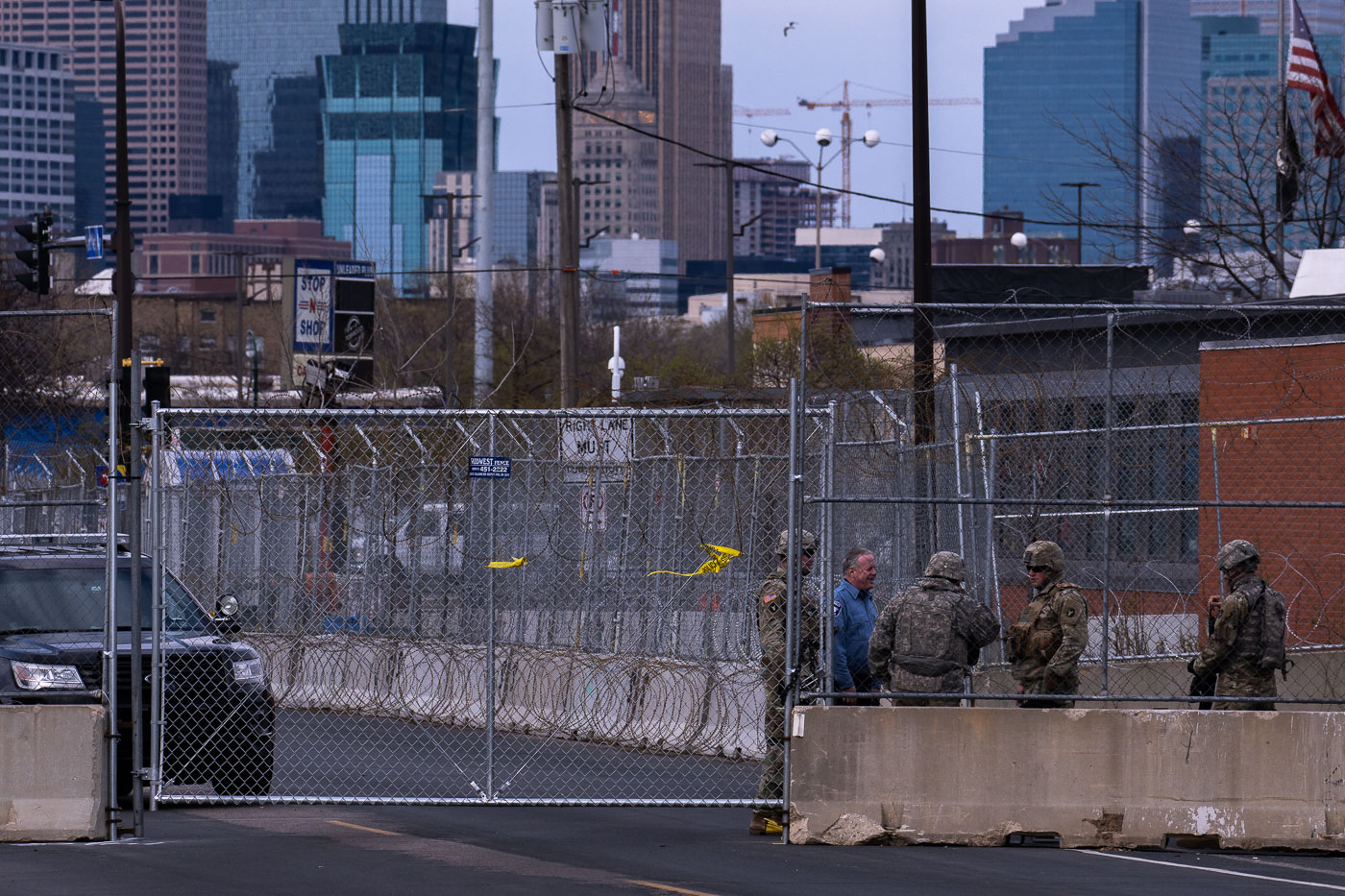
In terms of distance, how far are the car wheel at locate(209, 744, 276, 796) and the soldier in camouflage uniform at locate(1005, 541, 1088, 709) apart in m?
4.85

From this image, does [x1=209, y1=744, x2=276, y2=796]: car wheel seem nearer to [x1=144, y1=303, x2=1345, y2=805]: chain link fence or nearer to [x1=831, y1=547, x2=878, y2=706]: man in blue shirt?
[x1=144, y1=303, x2=1345, y2=805]: chain link fence

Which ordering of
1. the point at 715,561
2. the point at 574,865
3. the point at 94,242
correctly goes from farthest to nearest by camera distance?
the point at 94,242 < the point at 715,561 < the point at 574,865

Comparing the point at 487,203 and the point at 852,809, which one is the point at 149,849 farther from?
the point at 487,203

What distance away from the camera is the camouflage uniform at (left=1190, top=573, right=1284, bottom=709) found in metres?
11.6

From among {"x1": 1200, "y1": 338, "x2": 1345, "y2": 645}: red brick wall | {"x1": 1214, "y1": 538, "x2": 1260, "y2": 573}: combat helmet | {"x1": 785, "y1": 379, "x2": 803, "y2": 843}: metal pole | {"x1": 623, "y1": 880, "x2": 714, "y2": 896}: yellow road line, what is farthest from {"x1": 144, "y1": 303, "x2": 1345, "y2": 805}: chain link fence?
{"x1": 623, "y1": 880, "x2": 714, "y2": 896}: yellow road line

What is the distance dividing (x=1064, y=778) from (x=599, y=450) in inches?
273

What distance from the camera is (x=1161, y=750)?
10.5 m

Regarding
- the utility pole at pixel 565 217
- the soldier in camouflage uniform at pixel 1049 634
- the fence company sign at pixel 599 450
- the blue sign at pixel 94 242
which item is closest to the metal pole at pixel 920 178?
the fence company sign at pixel 599 450

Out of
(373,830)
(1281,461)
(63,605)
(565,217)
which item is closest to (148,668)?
(63,605)

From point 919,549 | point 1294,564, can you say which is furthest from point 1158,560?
point 919,549

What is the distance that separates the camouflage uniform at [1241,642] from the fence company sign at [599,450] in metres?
5.71

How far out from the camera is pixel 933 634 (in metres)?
10.9

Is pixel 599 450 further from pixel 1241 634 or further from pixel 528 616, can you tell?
pixel 1241 634

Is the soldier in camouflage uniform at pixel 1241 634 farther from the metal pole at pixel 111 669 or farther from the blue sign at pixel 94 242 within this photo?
the blue sign at pixel 94 242
